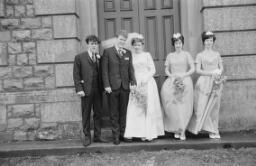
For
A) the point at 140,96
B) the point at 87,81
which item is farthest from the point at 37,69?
the point at 140,96

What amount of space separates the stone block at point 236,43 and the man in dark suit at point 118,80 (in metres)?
1.80

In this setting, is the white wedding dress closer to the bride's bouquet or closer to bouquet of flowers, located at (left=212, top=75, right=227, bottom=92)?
the bride's bouquet

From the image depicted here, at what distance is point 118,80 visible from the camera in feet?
17.6

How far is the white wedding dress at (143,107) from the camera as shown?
546 centimetres

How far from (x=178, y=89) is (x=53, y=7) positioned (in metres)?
2.68

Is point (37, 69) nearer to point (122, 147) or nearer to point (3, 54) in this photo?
point (3, 54)

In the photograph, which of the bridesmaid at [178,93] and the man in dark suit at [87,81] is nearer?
the man in dark suit at [87,81]

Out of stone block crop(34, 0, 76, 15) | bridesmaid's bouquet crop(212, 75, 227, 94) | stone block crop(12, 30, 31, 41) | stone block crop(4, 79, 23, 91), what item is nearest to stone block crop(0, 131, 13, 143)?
stone block crop(4, 79, 23, 91)

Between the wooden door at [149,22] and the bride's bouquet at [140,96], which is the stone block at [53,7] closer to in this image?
the wooden door at [149,22]

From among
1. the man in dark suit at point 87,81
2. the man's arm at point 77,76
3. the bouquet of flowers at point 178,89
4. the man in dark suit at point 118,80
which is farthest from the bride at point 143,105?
the man's arm at point 77,76

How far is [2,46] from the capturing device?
591 centimetres

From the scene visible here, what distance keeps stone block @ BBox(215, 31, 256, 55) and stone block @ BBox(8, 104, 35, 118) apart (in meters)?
3.61

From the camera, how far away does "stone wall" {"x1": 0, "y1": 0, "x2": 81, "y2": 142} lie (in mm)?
5906

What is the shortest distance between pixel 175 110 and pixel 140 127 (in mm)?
665
